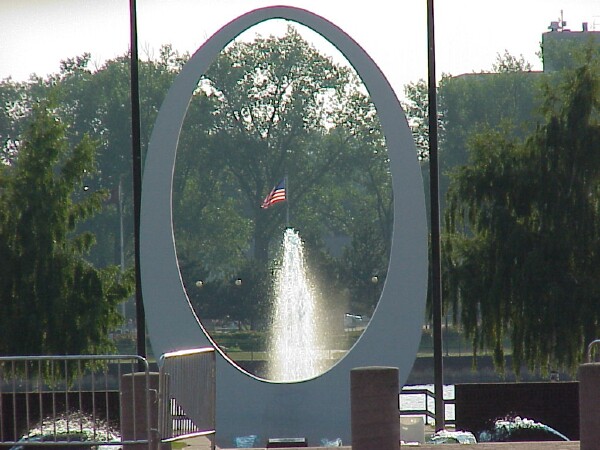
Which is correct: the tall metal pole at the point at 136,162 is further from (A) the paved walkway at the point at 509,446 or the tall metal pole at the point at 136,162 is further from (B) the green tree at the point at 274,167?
(B) the green tree at the point at 274,167

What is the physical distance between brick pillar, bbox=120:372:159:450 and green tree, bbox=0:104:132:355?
35.0 ft

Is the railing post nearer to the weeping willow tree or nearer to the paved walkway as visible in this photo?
the paved walkway

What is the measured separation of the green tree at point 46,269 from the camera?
64.3 feet

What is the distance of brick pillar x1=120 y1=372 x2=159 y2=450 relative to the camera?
8.85 meters

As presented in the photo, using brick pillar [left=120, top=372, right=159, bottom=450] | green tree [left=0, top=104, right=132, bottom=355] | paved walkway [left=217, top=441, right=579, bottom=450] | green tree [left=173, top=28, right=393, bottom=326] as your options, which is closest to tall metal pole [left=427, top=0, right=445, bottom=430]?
paved walkway [left=217, top=441, right=579, bottom=450]

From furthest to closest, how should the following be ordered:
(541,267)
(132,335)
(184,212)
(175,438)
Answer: (184,212), (132,335), (541,267), (175,438)

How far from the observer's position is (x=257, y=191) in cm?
4450

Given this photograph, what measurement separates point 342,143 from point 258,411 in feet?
113

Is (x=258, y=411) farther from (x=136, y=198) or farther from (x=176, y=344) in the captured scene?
(x=136, y=198)

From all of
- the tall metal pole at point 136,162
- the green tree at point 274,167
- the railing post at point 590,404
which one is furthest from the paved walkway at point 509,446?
the green tree at point 274,167

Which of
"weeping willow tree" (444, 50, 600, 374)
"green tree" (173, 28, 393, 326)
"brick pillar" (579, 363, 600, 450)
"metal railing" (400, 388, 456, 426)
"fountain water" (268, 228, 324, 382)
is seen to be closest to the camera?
"brick pillar" (579, 363, 600, 450)

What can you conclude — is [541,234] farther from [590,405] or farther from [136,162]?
[590,405]

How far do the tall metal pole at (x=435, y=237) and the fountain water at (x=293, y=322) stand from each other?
1492cm

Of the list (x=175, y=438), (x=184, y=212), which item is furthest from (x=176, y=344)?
(x=184, y=212)
